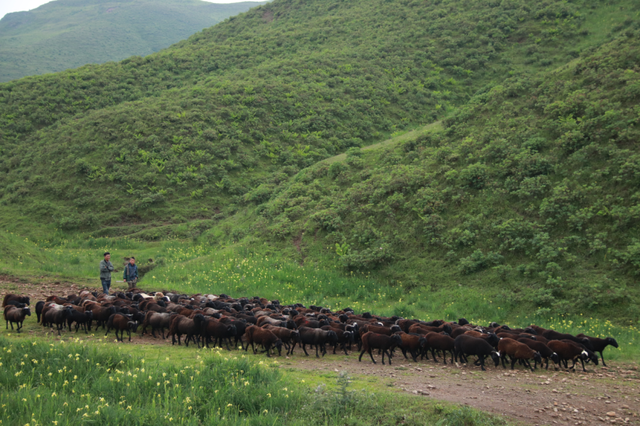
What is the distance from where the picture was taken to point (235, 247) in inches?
977

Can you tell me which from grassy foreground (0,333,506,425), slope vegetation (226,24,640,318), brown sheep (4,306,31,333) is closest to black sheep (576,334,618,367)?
slope vegetation (226,24,640,318)

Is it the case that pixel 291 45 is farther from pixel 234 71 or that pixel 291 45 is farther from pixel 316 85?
pixel 316 85

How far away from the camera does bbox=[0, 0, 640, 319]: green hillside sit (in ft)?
59.6

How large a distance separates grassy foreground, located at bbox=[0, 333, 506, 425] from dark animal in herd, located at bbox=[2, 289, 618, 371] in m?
2.85

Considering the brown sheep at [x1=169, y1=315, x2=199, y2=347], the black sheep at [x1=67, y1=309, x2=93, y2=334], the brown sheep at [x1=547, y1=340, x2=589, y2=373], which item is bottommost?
the brown sheep at [x1=547, y1=340, x2=589, y2=373]

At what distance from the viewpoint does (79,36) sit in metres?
156

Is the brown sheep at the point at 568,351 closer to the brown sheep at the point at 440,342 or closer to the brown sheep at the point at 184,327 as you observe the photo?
the brown sheep at the point at 440,342

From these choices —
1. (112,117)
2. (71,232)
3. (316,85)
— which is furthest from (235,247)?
(316,85)

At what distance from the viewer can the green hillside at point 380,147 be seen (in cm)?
1817

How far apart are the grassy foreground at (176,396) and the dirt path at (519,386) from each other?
922 millimetres

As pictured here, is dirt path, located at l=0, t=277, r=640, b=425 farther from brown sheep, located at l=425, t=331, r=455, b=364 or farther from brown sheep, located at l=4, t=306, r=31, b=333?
brown sheep, located at l=4, t=306, r=31, b=333

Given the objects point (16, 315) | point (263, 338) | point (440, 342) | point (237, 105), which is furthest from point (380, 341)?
point (237, 105)

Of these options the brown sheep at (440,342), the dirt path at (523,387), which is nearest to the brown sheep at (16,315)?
the dirt path at (523,387)

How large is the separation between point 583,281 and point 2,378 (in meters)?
17.2
